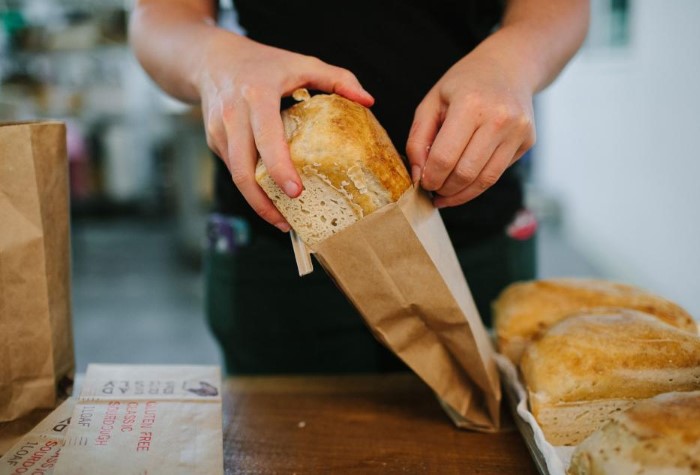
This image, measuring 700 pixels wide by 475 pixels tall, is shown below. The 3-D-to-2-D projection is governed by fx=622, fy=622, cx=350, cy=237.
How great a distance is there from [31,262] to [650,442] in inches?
31.5

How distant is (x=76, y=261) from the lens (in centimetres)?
505

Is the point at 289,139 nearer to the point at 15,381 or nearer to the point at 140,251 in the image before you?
the point at 15,381

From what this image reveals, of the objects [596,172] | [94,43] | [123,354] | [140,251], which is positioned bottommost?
[140,251]

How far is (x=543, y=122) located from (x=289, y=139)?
661 cm

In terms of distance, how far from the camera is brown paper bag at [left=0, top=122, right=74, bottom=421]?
84 cm

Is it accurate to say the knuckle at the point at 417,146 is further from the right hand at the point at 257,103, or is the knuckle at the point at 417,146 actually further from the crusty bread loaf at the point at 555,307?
the crusty bread loaf at the point at 555,307

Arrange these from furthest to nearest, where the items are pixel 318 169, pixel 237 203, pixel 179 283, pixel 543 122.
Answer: pixel 543 122 < pixel 179 283 < pixel 237 203 < pixel 318 169

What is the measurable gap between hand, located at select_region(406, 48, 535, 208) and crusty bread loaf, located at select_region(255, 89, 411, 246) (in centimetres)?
5

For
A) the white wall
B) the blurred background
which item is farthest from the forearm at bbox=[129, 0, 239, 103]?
the white wall

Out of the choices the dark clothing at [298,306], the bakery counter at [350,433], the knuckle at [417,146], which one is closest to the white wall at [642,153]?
the dark clothing at [298,306]

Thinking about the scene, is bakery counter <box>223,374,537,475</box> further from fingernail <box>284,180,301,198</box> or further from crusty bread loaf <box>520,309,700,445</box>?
fingernail <box>284,180,301,198</box>

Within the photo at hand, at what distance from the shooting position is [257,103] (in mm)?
746

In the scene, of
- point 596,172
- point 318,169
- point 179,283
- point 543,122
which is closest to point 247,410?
point 318,169

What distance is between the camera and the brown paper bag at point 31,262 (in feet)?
2.77
